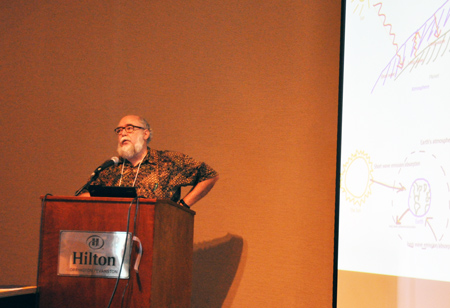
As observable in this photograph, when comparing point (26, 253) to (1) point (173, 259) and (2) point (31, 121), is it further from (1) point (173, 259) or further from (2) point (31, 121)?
(1) point (173, 259)

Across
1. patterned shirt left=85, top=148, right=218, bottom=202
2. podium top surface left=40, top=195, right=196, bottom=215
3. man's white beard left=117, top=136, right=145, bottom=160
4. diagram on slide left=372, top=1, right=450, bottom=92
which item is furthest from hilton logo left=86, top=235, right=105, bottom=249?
diagram on slide left=372, top=1, right=450, bottom=92

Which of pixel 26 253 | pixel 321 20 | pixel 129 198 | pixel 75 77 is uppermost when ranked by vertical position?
pixel 321 20

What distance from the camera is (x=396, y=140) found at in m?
2.47

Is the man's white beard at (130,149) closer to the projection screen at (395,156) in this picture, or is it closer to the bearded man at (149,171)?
the bearded man at (149,171)

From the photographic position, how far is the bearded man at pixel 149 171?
2904 mm

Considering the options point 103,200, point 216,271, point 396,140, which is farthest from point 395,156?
point 216,271

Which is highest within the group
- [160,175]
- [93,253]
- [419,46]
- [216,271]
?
[419,46]

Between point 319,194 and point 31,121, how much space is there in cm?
251

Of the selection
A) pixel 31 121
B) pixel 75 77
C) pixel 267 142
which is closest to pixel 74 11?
pixel 75 77

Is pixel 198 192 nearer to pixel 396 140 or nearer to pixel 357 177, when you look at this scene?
pixel 357 177

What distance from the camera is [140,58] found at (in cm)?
404

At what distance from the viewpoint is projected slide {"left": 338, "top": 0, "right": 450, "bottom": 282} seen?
2.15 metres

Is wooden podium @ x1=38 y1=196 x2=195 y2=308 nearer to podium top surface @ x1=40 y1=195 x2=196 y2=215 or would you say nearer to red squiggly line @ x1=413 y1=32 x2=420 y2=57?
podium top surface @ x1=40 y1=195 x2=196 y2=215

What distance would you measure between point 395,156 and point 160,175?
136 cm
